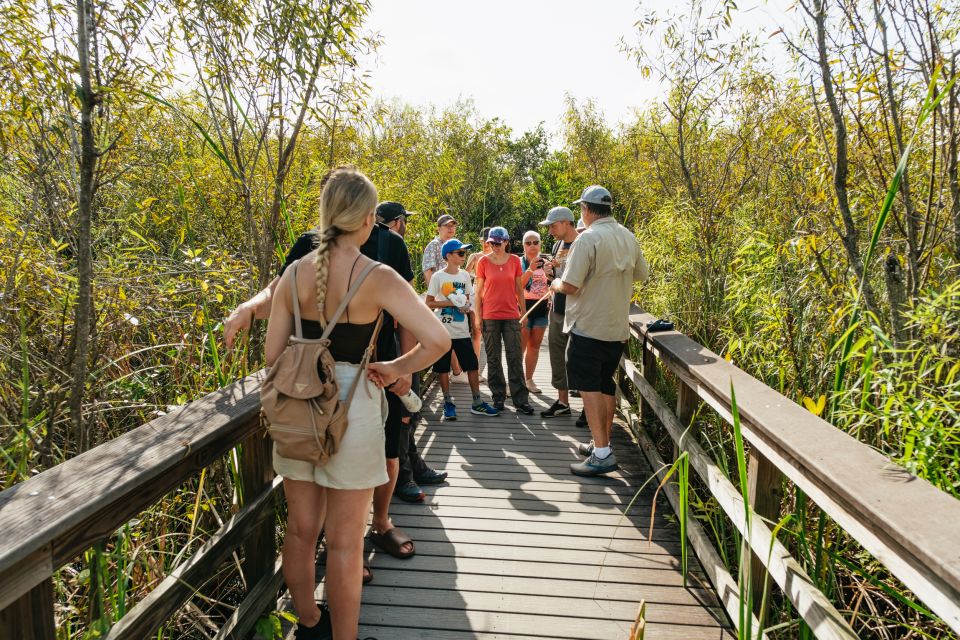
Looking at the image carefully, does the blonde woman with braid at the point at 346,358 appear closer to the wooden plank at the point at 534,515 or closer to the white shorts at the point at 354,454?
the white shorts at the point at 354,454

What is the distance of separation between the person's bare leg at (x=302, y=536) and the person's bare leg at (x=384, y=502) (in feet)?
2.32

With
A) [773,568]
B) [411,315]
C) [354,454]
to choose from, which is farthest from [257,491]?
[773,568]

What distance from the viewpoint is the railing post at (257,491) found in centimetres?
222

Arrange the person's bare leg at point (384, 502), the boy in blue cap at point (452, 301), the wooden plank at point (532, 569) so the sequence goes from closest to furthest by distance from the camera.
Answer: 1. the wooden plank at point (532, 569)
2. the person's bare leg at point (384, 502)
3. the boy in blue cap at point (452, 301)

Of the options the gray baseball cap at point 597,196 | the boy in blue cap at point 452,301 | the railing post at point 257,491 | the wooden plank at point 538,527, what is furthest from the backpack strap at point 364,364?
the boy in blue cap at point 452,301

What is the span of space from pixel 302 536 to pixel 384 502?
85 cm

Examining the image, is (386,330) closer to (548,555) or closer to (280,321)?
(280,321)

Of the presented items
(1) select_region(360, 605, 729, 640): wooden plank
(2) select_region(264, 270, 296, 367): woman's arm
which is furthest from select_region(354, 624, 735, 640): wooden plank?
(2) select_region(264, 270, 296, 367): woman's arm

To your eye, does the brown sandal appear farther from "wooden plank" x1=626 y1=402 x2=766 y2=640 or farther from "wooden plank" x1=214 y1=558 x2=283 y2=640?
"wooden plank" x1=626 y1=402 x2=766 y2=640

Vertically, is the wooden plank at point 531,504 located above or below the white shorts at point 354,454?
below

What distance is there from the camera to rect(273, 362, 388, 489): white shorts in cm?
184

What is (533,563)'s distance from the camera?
2.77 meters

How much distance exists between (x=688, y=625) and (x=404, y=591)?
112cm

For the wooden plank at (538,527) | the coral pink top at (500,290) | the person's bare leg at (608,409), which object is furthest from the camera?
the coral pink top at (500,290)
